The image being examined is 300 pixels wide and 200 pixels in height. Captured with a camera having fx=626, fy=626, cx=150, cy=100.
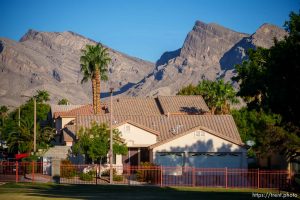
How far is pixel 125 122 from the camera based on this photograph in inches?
2512

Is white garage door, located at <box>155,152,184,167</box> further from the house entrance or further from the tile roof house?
the house entrance

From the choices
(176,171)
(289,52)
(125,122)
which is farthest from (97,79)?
(289,52)

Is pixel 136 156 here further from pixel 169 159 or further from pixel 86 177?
pixel 86 177

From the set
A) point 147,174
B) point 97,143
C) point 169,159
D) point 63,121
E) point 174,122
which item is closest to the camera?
point 147,174

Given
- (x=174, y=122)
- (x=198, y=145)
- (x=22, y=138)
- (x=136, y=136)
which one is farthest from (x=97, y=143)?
(x=22, y=138)

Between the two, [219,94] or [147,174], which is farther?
[219,94]

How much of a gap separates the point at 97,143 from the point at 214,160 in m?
11.5

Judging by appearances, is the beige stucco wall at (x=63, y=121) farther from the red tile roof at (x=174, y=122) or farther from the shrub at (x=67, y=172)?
the shrub at (x=67, y=172)

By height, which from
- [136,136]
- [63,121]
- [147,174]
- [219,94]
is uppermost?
[219,94]

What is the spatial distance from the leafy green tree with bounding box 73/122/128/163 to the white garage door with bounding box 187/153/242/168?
6.64 metres

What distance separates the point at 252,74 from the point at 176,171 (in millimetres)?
13635

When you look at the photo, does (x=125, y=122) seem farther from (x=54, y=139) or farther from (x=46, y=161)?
(x=54, y=139)

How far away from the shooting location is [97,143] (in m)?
57.4

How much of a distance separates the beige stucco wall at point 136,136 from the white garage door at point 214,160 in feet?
18.2
